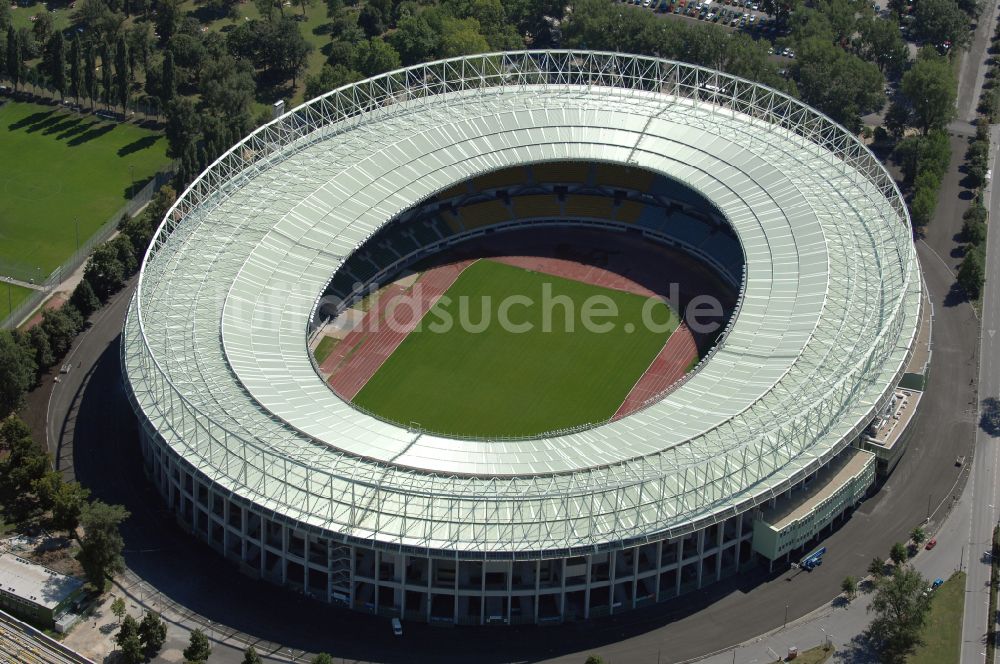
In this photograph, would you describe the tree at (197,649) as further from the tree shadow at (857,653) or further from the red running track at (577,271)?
the red running track at (577,271)

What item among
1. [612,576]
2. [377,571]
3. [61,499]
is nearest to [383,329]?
[377,571]

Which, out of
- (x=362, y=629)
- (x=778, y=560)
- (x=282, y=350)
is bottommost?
(x=362, y=629)

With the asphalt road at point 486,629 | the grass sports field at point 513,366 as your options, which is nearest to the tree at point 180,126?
the grass sports field at point 513,366

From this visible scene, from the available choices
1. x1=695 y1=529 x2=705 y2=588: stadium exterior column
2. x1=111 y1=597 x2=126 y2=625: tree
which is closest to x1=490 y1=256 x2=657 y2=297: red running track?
x1=695 y1=529 x2=705 y2=588: stadium exterior column

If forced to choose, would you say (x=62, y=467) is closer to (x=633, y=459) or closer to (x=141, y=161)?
(x=633, y=459)

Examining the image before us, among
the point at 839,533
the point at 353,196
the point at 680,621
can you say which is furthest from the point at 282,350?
the point at 839,533

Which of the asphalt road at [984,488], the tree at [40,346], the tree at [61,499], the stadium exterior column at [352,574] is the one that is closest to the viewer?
the stadium exterior column at [352,574]
